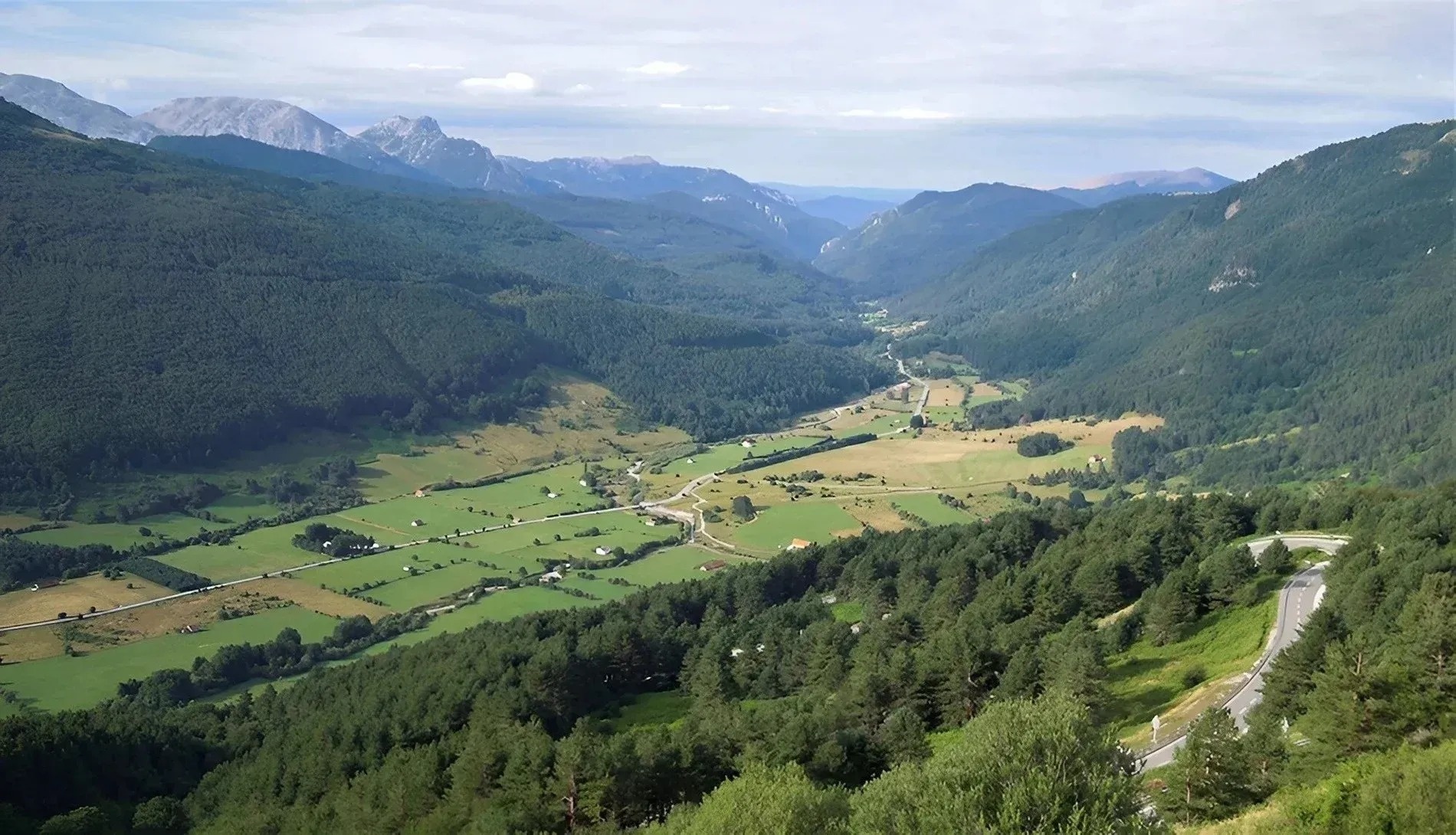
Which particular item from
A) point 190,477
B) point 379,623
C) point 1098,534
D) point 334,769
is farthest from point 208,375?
point 1098,534

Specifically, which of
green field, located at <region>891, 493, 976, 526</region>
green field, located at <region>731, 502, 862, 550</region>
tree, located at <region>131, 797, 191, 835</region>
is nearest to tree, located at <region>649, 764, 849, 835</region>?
tree, located at <region>131, 797, 191, 835</region>

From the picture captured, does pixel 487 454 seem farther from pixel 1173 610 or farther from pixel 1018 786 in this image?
pixel 1018 786

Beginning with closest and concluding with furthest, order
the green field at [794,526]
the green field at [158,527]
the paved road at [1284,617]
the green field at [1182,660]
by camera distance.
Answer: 1. the paved road at [1284,617]
2. the green field at [1182,660]
3. the green field at [158,527]
4. the green field at [794,526]

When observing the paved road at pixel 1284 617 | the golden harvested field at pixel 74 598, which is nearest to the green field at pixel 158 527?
the golden harvested field at pixel 74 598

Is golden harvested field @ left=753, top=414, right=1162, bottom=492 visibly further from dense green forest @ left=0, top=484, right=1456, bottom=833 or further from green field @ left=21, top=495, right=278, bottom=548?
green field @ left=21, top=495, right=278, bottom=548

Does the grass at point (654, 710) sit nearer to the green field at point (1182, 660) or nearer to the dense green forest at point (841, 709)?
the dense green forest at point (841, 709)

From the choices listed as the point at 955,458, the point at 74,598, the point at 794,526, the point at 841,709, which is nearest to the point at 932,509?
the point at 794,526
